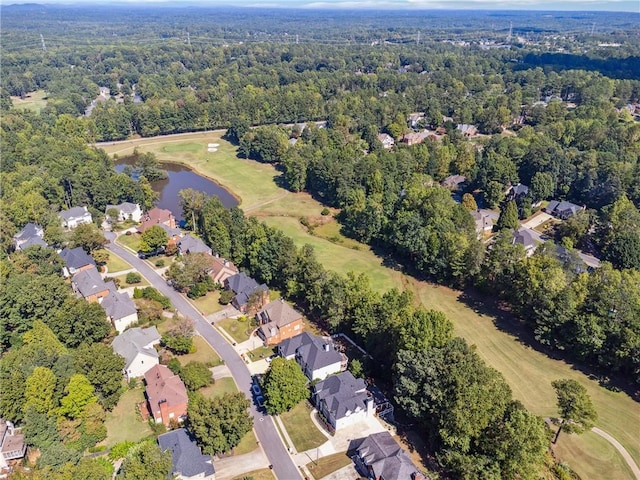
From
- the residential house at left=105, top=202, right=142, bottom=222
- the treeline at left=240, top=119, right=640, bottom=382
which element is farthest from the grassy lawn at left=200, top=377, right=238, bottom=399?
the residential house at left=105, top=202, right=142, bottom=222

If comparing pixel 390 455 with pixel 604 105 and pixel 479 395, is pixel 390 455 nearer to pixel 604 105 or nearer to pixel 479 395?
pixel 479 395

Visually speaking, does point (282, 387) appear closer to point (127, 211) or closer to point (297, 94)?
point (127, 211)

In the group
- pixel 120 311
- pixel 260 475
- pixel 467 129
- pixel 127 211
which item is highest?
pixel 467 129

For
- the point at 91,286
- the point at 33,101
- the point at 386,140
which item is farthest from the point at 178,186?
the point at 33,101

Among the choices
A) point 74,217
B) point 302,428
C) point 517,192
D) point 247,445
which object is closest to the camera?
point 247,445

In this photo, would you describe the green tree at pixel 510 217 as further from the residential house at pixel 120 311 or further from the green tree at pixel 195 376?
the residential house at pixel 120 311

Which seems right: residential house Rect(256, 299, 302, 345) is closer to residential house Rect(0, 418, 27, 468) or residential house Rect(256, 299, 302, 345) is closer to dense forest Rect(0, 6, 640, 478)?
dense forest Rect(0, 6, 640, 478)

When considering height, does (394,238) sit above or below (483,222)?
above
